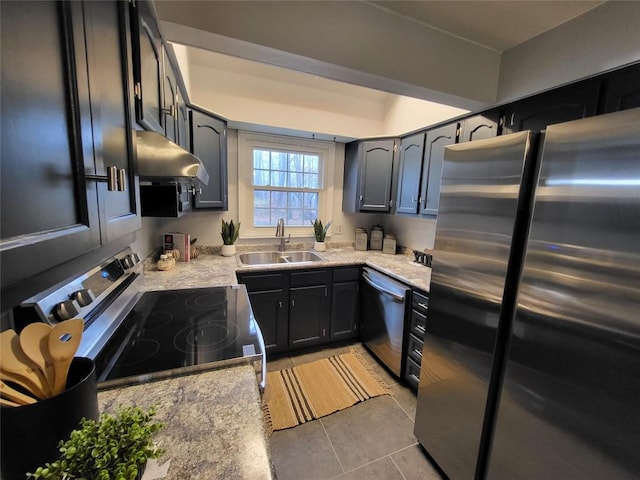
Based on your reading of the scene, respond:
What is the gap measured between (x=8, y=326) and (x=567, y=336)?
1679mm

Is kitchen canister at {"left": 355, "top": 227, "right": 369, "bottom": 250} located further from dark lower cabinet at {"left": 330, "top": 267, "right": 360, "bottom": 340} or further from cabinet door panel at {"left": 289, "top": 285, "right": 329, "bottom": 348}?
cabinet door panel at {"left": 289, "top": 285, "right": 329, "bottom": 348}

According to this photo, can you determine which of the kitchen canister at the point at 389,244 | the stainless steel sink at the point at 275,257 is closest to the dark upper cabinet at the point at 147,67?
the stainless steel sink at the point at 275,257

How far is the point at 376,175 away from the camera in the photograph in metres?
2.92

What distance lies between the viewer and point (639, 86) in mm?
1175

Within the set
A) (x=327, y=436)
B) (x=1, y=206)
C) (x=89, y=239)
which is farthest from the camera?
(x=327, y=436)

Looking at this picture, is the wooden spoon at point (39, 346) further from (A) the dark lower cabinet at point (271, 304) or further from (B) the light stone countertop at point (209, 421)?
(A) the dark lower cabinet at point (271, 304)

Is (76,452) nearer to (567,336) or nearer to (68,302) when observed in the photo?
(68,302)

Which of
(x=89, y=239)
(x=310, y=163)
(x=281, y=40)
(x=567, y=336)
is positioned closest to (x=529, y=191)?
(x=567, y=336)

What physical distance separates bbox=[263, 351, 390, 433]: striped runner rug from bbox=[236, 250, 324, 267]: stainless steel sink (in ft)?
3.48

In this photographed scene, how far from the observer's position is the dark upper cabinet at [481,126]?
1.83m

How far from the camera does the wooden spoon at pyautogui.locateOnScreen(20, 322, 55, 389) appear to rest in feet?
1.65

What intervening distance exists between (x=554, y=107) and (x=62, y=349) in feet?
7.68

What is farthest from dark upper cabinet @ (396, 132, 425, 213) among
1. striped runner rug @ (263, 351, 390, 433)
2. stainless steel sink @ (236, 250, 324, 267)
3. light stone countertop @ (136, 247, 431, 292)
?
striped runner rug @ (263, 351, 390, 433)

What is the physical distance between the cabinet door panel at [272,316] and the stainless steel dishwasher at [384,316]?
83cm
